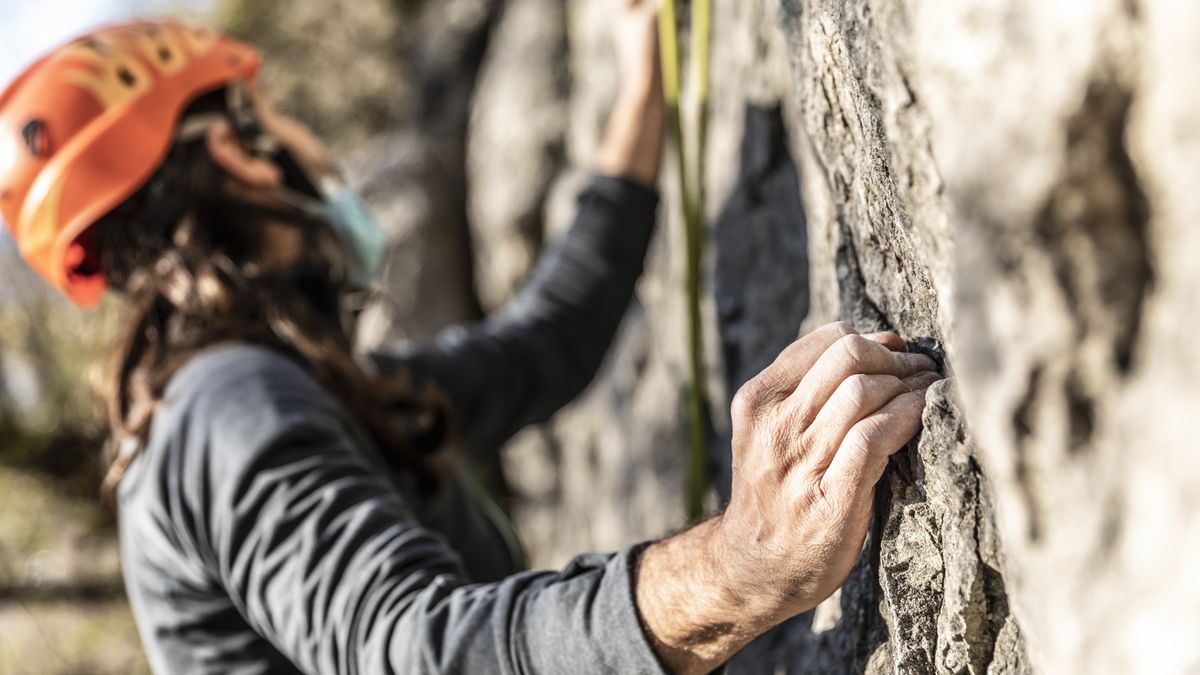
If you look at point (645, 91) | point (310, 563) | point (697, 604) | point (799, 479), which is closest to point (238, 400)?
point (310, 563)

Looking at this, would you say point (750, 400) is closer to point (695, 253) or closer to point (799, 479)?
point (799, 479)

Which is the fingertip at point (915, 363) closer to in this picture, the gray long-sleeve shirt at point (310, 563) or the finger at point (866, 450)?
the finger at point (866, 450)

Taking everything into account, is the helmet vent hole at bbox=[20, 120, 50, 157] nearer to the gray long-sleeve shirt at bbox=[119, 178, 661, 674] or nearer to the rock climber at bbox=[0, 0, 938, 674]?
the rock climber at bbox=[0, 0, 938, 674]

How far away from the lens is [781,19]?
5.89 ft

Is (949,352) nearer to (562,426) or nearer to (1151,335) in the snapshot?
(1151,335)

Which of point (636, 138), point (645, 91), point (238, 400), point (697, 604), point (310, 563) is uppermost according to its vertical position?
point (645, 91)

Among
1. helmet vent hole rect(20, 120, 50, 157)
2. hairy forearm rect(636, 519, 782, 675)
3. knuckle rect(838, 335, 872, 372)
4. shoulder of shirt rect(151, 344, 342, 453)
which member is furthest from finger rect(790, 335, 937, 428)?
helmet vent hole rect(20, 120, 50, 157)

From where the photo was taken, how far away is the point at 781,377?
1.19 metres

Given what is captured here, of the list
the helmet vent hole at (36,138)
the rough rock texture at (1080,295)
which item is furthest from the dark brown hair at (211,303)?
the rough rock texture at (1080,295)

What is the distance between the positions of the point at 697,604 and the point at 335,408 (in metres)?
0.96

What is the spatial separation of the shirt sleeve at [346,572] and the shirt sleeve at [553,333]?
109 centimetres

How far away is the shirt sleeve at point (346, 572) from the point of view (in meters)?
1.34

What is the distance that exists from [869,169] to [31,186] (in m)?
2.04

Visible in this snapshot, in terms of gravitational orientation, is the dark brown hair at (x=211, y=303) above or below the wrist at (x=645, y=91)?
below
